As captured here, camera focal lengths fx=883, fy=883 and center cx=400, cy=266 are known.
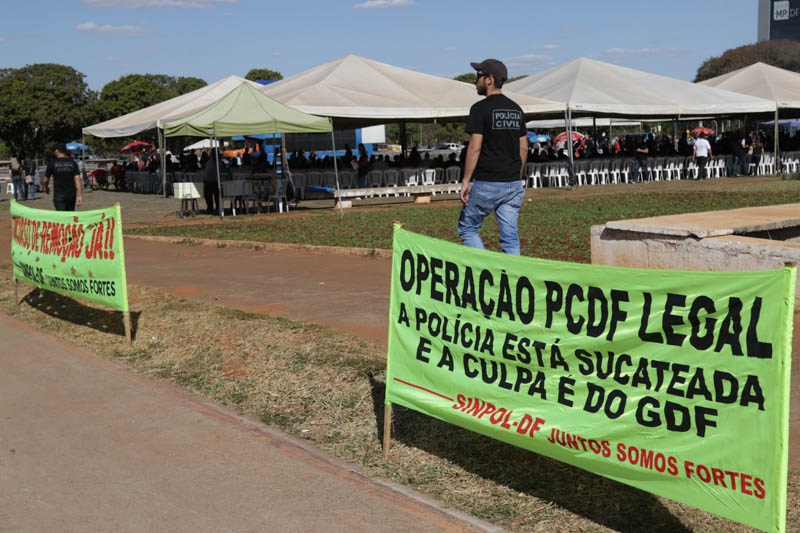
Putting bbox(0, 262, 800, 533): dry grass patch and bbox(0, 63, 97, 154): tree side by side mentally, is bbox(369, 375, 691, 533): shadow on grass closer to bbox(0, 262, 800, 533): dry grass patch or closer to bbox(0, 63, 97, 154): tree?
bbox(0, 262, 800, 533): dry grass patch

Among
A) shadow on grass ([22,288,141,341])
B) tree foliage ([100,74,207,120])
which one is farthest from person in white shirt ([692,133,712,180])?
tree foliage ([100,74,207,120])

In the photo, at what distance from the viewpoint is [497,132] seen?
22.8ft

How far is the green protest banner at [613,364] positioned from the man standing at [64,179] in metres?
9.32

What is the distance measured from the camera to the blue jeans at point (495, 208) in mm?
7074

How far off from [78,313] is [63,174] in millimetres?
4186

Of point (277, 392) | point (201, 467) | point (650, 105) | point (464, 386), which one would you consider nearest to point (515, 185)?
point (277, 392)

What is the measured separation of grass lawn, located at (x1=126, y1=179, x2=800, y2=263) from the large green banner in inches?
212

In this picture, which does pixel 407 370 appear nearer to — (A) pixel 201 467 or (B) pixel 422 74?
(A) pixel 201 467

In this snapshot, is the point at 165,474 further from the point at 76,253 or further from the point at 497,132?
the point at 76,253

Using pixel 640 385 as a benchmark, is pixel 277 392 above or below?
below

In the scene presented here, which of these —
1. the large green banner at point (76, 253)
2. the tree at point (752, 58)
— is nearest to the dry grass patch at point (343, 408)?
the large green banner at point (76, 253)

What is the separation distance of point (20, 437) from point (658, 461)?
3739 millimetres

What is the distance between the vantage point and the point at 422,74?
A: 26.6 meters

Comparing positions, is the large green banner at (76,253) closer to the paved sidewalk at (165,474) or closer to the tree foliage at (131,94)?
the paved sidewalk at (165,474)
